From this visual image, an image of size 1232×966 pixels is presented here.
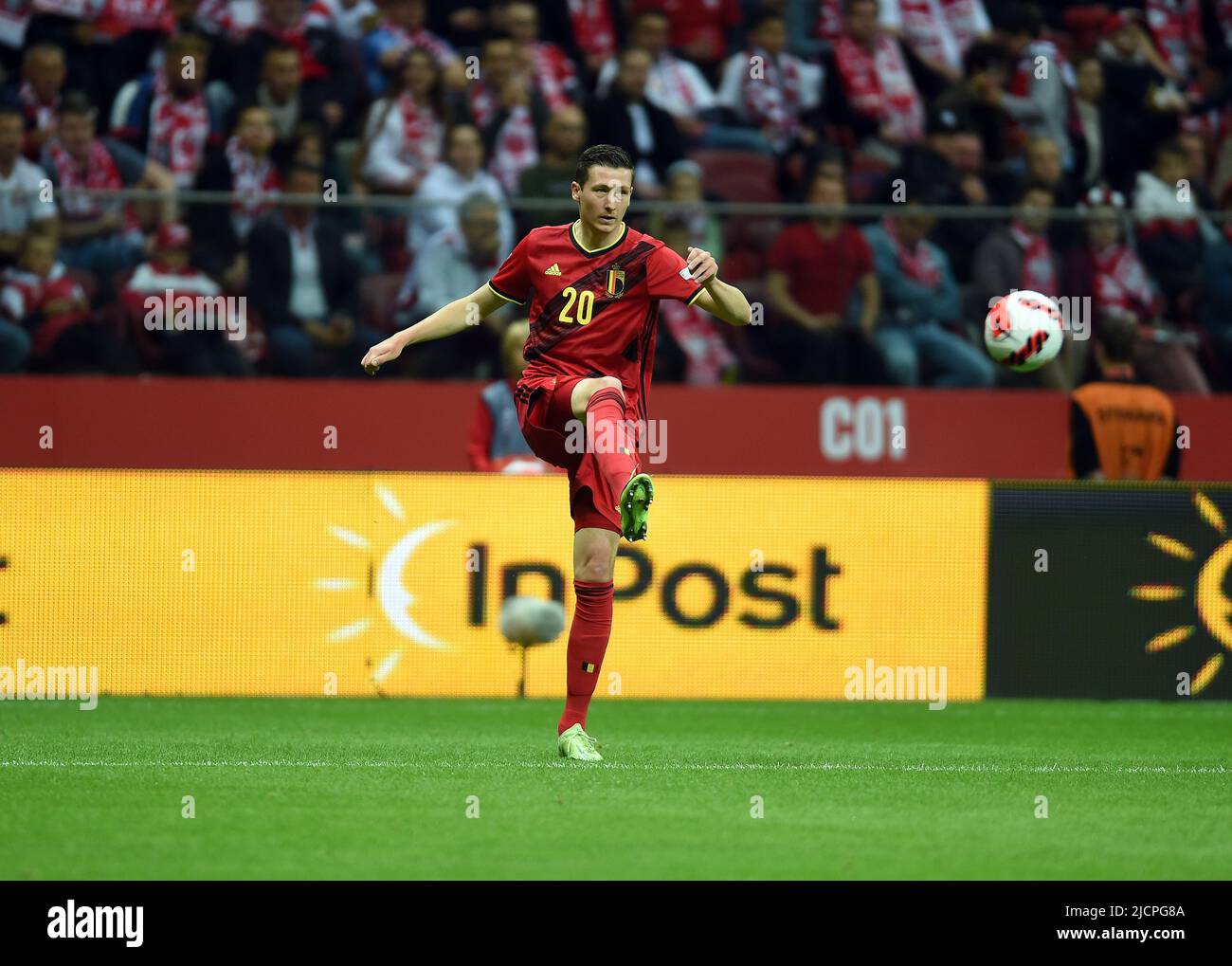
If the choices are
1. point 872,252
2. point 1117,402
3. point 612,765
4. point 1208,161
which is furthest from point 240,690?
point 1208,161

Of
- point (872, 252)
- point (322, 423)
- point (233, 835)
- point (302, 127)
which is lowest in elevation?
point (233, 835)

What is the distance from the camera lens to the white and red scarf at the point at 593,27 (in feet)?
52.3

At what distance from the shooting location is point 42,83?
14.1 m

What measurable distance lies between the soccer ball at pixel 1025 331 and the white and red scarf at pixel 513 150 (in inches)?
206

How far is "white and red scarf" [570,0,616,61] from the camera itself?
16.0 metres

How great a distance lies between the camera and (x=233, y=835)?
6109mm

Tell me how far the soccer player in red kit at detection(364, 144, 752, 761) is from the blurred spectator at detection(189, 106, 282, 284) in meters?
4.43

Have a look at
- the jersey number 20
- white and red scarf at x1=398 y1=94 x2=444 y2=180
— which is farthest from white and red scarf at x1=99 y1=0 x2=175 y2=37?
the jersey number 20

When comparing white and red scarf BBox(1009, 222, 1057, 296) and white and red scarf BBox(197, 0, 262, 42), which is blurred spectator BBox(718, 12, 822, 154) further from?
white and red scarf BBox(197, 0, 262, 42)

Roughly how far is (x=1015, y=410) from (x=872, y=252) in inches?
57.9

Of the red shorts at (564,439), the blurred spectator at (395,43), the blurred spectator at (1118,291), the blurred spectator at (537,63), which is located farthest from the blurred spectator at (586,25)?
the red shorts at (564,439)

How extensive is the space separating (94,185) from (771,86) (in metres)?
5.23

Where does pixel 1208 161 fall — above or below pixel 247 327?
above

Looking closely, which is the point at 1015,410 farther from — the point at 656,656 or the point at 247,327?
the point at 247,327
